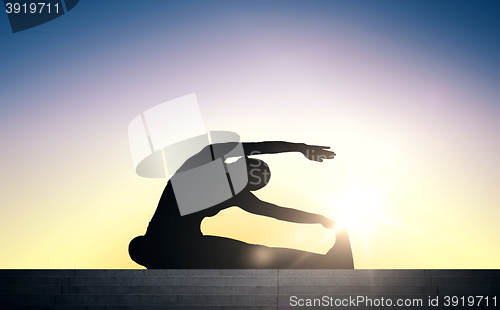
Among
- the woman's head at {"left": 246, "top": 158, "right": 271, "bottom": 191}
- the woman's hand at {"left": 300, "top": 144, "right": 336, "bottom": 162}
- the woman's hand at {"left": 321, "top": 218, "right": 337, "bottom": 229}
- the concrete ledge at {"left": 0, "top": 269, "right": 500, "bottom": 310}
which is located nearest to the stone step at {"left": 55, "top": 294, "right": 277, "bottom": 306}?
the concrete ledge at {"left": 0, "top": 269, "right": 500, "bottom": 310}

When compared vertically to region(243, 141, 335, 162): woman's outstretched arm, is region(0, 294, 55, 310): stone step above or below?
below

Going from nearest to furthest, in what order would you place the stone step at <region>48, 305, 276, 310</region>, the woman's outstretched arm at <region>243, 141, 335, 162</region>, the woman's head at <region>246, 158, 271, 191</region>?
the stone step at <region>48, 305, 276, 310</region>, the woman's head at <region>246, 158, 271, 191</region>, the woman's outstretched arm at <region>243, 141, 335, 162</region>

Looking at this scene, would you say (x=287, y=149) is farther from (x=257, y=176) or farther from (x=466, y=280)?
(x=466, y=280)

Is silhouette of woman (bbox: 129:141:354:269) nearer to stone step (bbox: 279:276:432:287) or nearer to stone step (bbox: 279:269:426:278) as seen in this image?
stone step (bbox: 279:269:426:278)

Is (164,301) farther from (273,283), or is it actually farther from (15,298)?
(15,298)

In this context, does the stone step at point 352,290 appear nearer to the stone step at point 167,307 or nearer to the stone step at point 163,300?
the stone step at point 163,300

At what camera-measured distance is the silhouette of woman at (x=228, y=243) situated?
9797mm

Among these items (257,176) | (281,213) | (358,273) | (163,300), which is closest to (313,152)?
(257,176)

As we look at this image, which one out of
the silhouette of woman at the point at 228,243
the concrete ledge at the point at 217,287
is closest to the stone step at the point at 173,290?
the concrete ledge at the point at 217,287

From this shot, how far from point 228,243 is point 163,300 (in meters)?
2.49

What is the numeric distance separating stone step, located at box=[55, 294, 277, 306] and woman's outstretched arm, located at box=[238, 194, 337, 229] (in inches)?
110

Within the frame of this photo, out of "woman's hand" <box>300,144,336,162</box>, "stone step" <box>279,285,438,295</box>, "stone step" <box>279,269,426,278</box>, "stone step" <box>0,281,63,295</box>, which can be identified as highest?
"woman's hand" <box>300,144,336,162</box>

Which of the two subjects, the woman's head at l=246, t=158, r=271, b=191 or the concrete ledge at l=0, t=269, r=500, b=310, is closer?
the concrete ledge at l=0, t=269, r=500, b=310

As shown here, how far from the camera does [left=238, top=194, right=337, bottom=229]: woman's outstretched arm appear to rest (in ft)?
33.4
